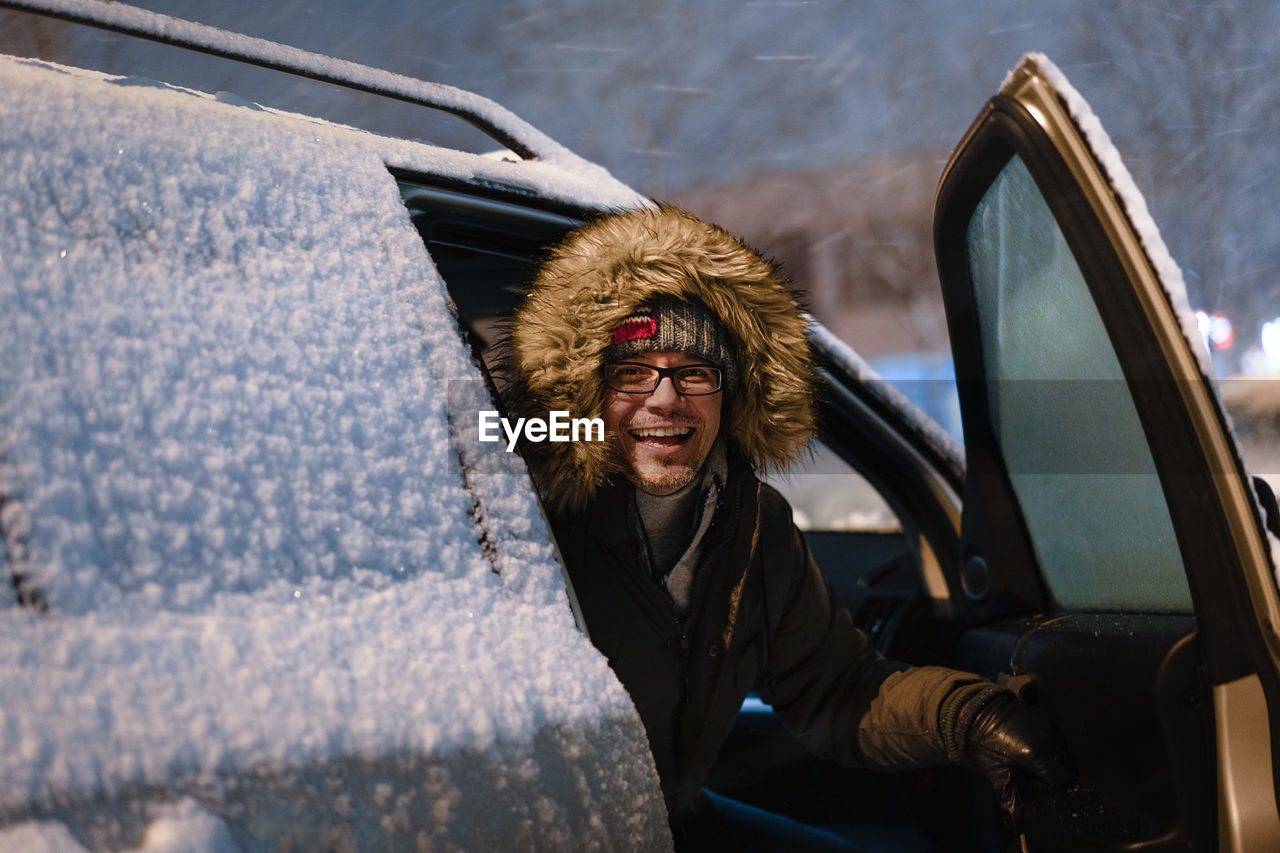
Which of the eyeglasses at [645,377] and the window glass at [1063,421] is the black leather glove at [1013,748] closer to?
the window glass at [1063,421]

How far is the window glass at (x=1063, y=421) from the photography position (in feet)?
4.23

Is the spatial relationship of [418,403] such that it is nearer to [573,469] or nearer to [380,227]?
[380,227]

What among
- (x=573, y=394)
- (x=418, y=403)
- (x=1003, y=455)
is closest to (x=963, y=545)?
(x=1003, y=455)

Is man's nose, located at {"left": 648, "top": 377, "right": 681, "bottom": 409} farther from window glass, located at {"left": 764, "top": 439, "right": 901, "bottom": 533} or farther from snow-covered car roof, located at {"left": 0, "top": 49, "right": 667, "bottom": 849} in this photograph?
window glass, located at {"left": 764, "top": 439, "right": 901, "bottom": 533}

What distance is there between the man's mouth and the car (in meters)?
0.46

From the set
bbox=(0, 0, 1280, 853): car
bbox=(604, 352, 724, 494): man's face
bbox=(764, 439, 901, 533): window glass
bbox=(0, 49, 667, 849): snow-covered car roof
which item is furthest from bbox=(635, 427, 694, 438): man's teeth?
bbox=(764, 439, 901, 533): window glass

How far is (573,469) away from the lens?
4.94ft

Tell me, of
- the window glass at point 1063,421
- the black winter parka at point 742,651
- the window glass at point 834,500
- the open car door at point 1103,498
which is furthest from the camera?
the window glass at point 834,500

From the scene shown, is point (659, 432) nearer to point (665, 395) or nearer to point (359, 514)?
point (665, 395)

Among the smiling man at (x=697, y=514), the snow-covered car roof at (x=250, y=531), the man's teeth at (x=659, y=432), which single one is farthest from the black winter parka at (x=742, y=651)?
the snow-covered car roof at (x=250, y=531)

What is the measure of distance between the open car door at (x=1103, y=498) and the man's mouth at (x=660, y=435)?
0.65 meters

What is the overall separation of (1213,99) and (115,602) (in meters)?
21.5

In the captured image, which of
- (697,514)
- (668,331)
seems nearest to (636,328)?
(668,331)

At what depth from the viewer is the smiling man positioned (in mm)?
1508
